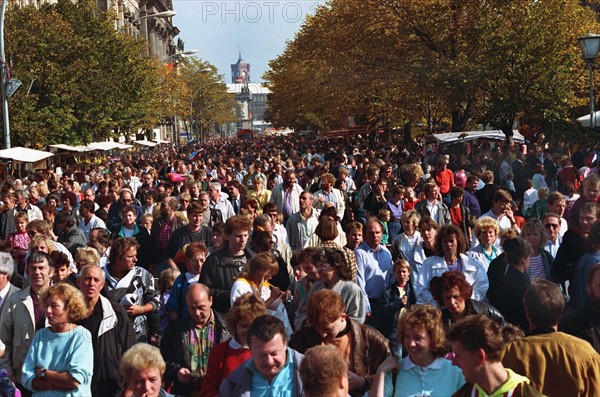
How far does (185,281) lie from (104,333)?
1.57 metres

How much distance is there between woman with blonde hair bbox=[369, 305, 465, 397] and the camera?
17.3 ft

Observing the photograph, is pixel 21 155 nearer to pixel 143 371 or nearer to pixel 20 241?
pixel 20 241

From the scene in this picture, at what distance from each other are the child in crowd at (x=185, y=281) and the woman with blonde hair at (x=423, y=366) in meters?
2.46

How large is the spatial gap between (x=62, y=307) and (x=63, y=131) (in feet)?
116

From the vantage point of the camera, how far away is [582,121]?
95.0 feet

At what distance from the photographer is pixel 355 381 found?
5.70m

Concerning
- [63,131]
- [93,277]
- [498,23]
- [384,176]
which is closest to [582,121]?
[498,23]

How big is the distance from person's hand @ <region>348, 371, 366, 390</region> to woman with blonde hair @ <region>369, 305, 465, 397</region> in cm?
44

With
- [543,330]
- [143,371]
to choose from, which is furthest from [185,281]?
[543,330]

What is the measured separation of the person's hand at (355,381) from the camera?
224 inches

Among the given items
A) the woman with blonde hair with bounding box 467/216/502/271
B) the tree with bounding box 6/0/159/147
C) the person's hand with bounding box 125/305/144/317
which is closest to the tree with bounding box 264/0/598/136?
the tree with bounding box 6/0/159/147

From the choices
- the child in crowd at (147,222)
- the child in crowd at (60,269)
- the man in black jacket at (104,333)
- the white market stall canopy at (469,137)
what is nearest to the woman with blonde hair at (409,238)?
the child in crowd at (60,269)

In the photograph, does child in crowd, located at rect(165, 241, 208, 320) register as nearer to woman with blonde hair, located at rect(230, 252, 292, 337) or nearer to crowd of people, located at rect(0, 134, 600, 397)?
A: crowd of people, located at rect(0, 134, 600, 397)

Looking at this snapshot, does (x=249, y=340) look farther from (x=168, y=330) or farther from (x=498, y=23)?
(x=498, y=23)
